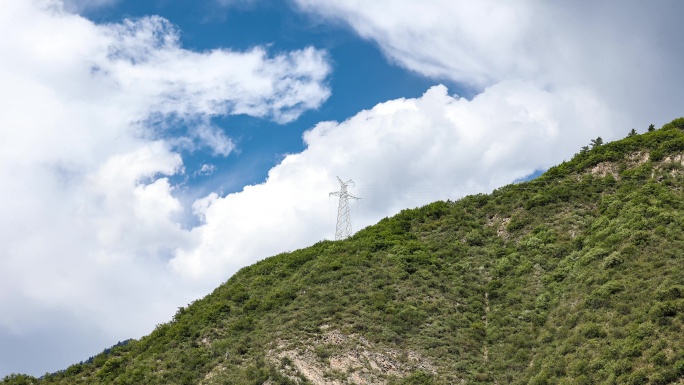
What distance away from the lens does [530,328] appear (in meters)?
46.5

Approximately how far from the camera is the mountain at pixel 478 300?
4084cm

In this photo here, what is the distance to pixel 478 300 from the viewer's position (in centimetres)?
5212

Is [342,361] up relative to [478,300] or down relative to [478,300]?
down

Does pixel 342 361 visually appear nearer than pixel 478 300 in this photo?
Yes

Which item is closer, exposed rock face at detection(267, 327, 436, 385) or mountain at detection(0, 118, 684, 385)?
mountain at detection(0, 118, 684, 385)

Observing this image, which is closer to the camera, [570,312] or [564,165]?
[570,312]

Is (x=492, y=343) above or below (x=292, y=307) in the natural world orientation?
below

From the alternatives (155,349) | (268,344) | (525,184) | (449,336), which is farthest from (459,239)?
(155,349)

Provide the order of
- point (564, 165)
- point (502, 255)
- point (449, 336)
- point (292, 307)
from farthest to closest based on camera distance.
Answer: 1. point (564, 165)
2. point (502, 255)
3. point (292, 307)
4. point (449, 336)

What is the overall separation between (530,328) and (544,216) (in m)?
15.9

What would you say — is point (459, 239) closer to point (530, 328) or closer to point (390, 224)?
point (390, 224)

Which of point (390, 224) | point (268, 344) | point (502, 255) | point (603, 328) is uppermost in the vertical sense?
point (390, 224)

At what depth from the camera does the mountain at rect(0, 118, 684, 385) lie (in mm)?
40844

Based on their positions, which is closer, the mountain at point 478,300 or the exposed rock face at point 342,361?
the mountain at point 478,300
